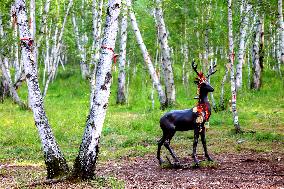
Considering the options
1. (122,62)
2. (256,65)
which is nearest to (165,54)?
(122,62)

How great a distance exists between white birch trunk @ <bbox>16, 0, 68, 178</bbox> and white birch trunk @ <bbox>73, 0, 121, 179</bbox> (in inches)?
18.6

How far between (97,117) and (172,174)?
8.48 ft

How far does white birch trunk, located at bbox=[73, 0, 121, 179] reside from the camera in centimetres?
869

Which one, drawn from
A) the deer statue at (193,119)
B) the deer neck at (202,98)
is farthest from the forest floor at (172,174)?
the deer neck at (202,98)

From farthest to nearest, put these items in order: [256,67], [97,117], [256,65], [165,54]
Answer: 1. [256,67]
2. [256,65]
3. [165,54]
4. [97,117]

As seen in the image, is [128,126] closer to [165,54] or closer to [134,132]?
[134,132]

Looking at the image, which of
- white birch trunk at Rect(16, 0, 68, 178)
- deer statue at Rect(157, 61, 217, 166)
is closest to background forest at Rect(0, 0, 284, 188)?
white birch trunk at Rect(16, 0, 68, 178)

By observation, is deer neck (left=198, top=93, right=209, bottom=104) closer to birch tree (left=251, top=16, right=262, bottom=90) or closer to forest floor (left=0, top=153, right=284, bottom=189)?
forest floor (left=0, top=153, right=284, bottom=189)

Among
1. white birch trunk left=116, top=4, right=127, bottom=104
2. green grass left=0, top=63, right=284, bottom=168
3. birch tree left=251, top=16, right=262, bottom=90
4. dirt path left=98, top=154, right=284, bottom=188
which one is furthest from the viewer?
birch tree left=251, top=16, right=262, bottom=90

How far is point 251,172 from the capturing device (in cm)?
1009

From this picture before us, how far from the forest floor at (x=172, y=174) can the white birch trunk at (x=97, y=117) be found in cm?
34

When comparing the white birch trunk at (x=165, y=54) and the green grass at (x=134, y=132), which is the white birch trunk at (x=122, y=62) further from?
the white birch trunk at (x=165, y=54)

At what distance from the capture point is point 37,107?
886 cm

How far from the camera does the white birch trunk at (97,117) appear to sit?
8688 millimetres
